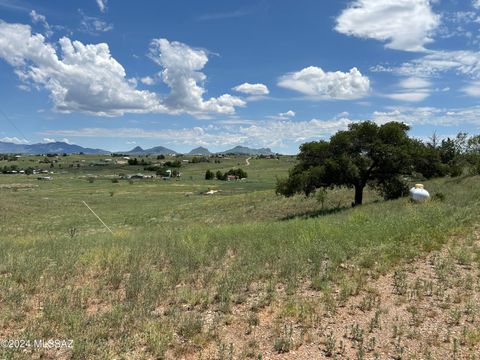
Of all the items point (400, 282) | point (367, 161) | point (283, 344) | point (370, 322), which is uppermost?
point (367, 161)

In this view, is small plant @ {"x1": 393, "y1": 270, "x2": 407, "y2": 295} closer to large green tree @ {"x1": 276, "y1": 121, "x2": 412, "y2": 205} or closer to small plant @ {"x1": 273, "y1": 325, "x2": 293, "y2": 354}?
small plant @ {"x1": 273, "y1": 325, "x2": 293, "y2": 354}

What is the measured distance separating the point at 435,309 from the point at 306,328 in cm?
258

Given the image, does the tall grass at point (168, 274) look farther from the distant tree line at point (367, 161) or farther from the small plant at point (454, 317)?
the distant tree line at point (367, 161)

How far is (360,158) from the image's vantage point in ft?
100

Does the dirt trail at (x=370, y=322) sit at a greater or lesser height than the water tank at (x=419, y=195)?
lesser

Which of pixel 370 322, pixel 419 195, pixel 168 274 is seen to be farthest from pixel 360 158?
pixel 370 322

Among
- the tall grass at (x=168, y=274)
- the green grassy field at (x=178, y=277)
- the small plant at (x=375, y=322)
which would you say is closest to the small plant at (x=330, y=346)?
the small plant at (x=375, y=322)

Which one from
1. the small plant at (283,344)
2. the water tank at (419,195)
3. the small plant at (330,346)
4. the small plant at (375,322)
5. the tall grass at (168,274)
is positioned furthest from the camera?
the water tank at (419,195)

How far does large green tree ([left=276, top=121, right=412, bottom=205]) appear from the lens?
98.1 feet

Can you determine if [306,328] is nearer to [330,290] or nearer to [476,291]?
[330,290]

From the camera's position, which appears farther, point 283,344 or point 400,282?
point 400,282

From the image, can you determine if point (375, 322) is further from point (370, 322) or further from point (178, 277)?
point (178, 277)

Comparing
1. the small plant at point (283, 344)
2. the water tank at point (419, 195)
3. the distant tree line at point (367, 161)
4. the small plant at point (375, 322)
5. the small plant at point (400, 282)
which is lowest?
the small plant at point (283, 344)

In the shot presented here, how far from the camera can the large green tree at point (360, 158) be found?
98.1ft
